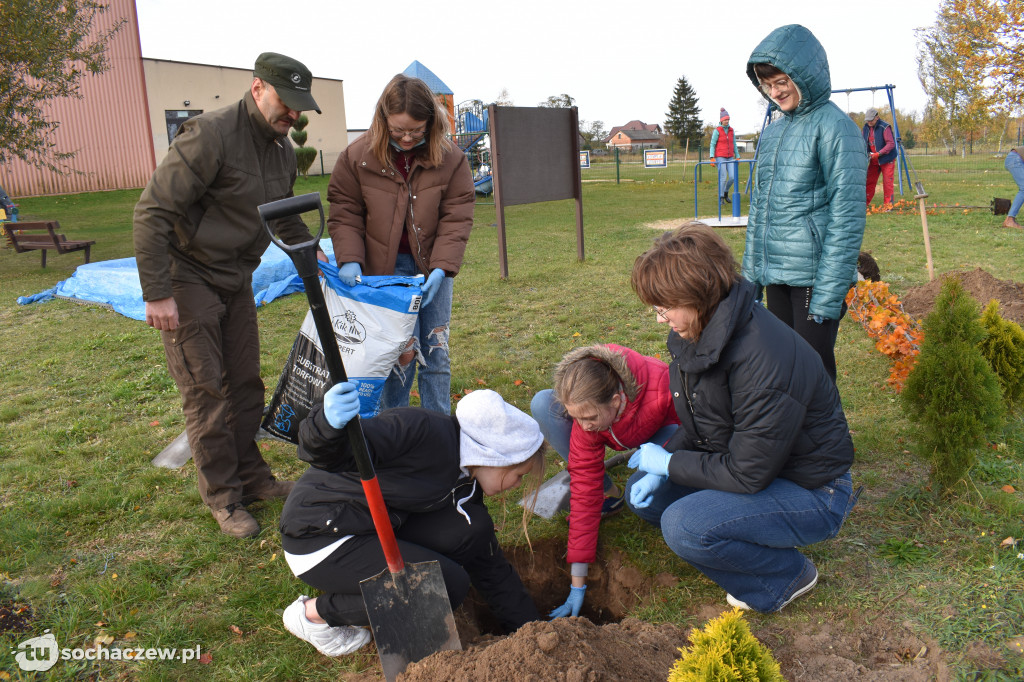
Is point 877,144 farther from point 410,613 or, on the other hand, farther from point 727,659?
point 727,659

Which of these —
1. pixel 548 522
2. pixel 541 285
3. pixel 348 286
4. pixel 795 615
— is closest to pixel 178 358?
pixel 348 286

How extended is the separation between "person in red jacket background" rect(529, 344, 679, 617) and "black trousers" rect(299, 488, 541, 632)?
248mm

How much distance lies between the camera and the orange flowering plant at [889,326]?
4.37 m

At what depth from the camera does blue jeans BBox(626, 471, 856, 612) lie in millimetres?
2359

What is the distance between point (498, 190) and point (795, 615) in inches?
271

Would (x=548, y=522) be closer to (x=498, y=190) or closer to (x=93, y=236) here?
(x=498, y=190)

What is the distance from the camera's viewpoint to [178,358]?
9.99 ft

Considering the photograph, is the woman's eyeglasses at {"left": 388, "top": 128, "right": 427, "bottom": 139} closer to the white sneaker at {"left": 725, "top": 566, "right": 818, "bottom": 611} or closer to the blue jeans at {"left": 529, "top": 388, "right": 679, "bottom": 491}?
Answer: the blue jeans at {"left": 529, "top": 388, "right": 679, "bottom": 491}

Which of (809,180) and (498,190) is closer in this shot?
(809,180)

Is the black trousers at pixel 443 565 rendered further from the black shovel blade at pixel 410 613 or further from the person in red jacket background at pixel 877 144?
the person in red jacket background at pixel 877 144

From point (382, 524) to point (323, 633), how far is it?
0.59m

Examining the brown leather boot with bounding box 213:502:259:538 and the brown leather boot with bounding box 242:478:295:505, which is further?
the brown leather boot with bounding box 242:478:295:505

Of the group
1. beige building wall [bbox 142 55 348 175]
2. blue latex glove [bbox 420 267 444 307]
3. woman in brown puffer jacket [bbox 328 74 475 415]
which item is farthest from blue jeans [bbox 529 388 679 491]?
beige building wall [bbox 142 55 348 175]

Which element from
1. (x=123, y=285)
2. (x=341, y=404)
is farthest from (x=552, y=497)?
(x=123, y=285)
